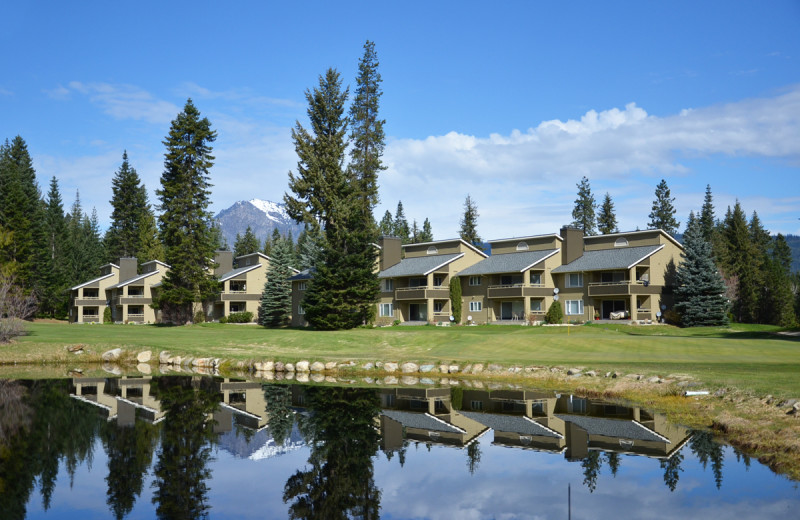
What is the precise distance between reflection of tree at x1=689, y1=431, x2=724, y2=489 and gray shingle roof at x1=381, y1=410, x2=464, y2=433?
234 inches

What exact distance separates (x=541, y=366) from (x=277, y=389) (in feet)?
36.5

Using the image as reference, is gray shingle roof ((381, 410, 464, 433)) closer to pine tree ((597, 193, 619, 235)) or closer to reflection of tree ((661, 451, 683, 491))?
reflection of tree ((661, 451, 683, 491))

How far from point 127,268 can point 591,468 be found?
83677 millimetres

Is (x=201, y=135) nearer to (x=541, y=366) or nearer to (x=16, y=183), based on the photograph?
(x=16, y=183)

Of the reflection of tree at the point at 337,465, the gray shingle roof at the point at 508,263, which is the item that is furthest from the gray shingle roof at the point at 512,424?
the gray shingle roof at the point at 508,263

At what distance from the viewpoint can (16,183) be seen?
75.6 meters

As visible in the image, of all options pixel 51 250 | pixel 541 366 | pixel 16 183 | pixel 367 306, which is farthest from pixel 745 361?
pixel 51 250

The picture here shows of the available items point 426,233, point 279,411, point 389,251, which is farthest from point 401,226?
point 279,411

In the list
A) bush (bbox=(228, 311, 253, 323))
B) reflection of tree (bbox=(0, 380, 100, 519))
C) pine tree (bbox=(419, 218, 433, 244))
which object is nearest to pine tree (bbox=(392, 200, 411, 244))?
pine tree (bbox=(419, 218, 433, 244))

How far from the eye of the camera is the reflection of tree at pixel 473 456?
1490 cm

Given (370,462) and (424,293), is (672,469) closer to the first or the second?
(370,462)

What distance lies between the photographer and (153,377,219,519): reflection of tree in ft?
39.5

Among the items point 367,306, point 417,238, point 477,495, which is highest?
point 417,238

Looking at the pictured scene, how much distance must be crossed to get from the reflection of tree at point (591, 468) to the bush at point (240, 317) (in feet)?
200
